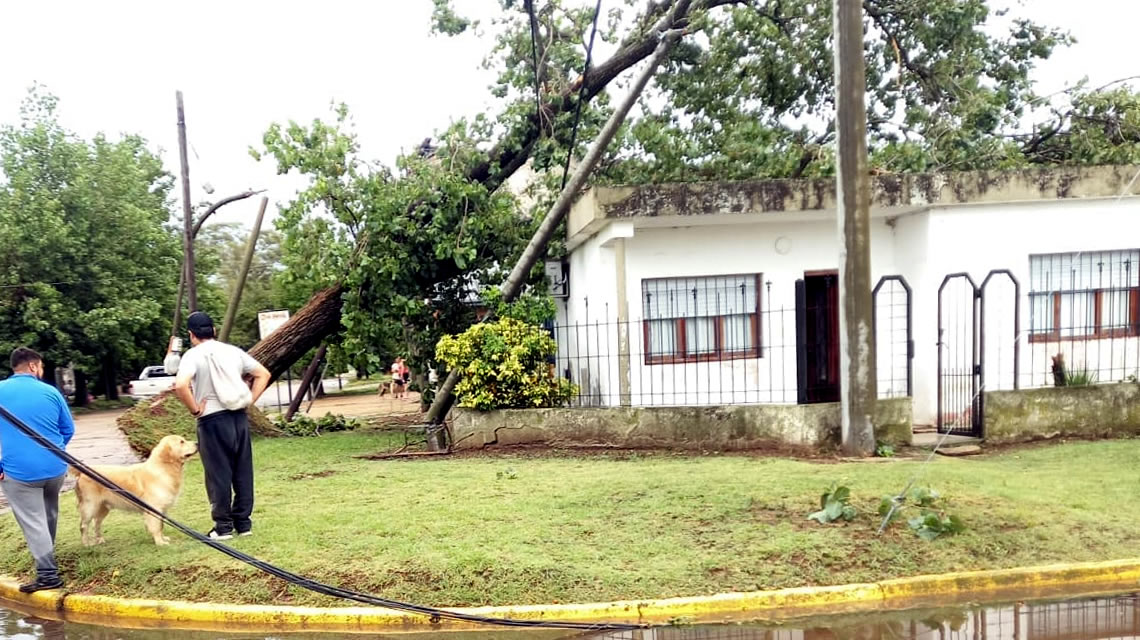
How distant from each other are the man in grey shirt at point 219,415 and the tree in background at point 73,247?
20968mm

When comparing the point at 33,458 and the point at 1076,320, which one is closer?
the point at 33,458

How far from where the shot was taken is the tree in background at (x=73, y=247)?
2288 cm

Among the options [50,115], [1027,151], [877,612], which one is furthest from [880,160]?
[50,115]

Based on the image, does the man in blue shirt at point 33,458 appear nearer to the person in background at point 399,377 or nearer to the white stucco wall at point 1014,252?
the white stucco wall at point 1014,252

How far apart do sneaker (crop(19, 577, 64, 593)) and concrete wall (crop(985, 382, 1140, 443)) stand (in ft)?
29.9

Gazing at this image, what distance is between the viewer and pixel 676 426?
886 centimetres

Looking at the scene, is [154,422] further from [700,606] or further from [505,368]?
[700,606]

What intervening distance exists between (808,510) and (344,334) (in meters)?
8.38

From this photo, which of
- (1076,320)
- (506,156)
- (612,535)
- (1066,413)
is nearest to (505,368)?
(612,535)

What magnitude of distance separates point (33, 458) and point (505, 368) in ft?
16.4

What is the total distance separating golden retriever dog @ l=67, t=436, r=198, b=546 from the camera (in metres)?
5.50

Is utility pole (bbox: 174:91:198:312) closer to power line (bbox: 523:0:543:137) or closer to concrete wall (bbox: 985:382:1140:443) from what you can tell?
power line (bbox: 523:0:543:137)

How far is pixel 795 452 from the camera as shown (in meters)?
8.38

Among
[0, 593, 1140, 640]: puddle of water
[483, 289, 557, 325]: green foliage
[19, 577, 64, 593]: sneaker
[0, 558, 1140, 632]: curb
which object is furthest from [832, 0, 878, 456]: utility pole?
[19, 577, 64, 593]: sneaker
